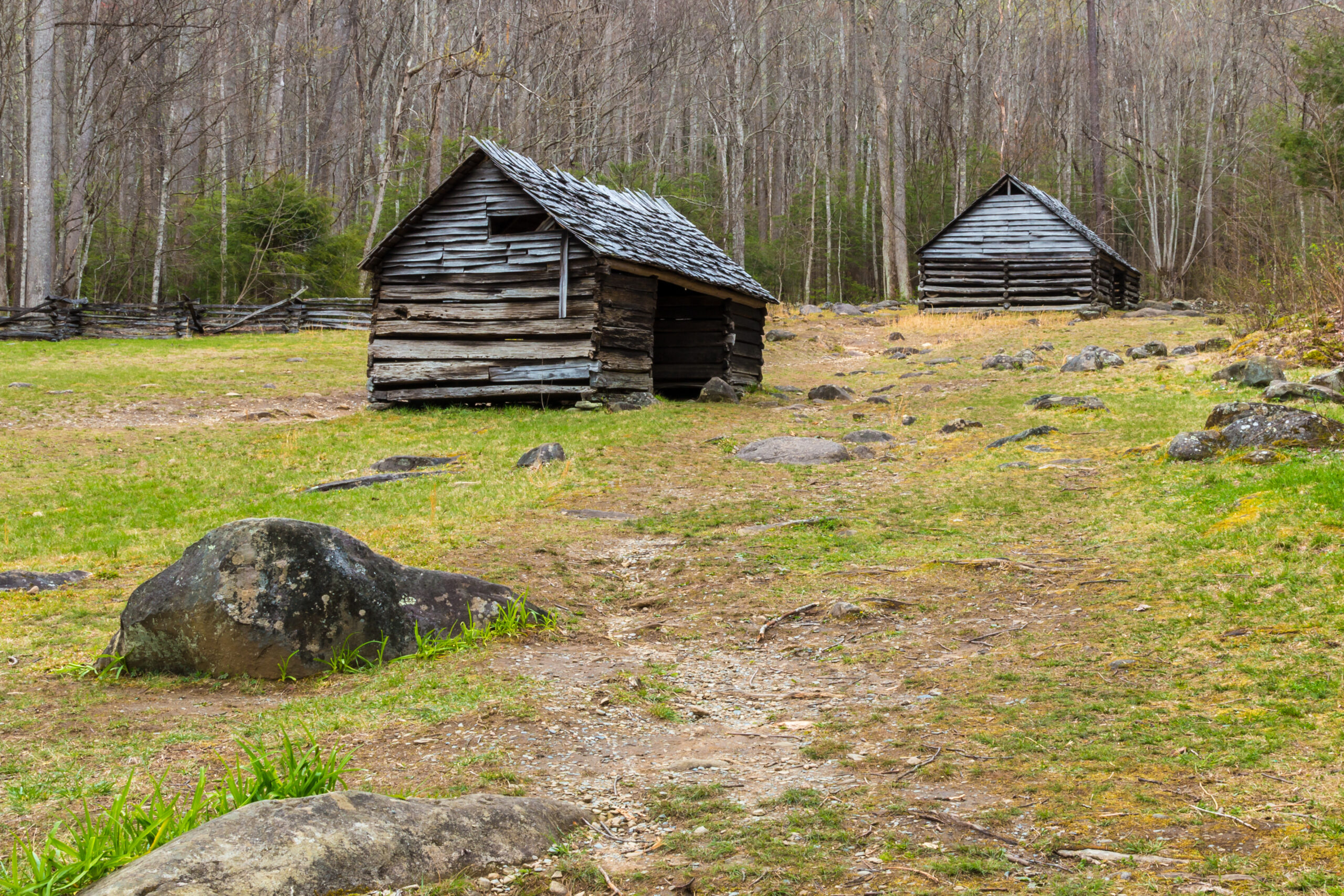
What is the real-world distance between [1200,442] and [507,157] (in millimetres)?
12640

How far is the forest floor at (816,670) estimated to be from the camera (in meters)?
3.35

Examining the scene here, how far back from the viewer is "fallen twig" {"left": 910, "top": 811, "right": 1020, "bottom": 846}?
3305 mm

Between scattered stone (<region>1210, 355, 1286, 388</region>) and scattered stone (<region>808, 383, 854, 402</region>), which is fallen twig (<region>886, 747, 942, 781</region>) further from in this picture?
scattered stone (<region>808, 383, 854, 402</region>)

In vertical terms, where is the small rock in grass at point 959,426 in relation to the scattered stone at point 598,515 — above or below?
above

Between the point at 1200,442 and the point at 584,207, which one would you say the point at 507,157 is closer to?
the point at 584,207

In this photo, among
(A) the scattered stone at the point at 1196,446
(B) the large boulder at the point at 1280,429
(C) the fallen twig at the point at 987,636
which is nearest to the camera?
(C) the fallen twig at the point at 987,636

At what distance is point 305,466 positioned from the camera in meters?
13.0

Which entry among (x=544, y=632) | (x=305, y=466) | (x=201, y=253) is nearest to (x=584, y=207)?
(x=305, y=466)

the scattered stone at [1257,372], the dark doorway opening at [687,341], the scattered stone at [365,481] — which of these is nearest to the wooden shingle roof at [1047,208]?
the dark doorway opening at [687,341]

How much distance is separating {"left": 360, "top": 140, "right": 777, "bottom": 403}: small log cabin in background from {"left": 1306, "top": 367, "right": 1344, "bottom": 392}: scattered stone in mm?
10078

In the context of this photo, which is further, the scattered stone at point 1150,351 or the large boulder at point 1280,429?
the scattered stone at point 1150,351

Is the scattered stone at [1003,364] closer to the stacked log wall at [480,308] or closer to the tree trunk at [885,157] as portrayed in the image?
the stacked log wall at [480,308]

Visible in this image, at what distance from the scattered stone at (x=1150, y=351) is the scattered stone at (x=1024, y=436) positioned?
27.7ft

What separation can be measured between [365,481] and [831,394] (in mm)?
10200
